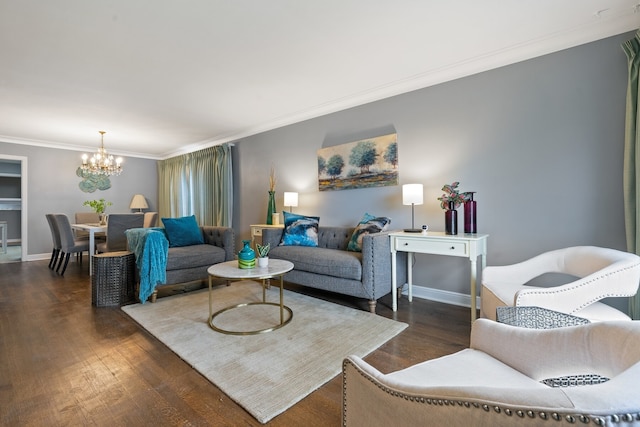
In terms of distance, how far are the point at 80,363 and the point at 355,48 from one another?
3.11 m

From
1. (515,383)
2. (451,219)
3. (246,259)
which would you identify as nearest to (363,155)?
(451,219)

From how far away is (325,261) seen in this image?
2906 mm

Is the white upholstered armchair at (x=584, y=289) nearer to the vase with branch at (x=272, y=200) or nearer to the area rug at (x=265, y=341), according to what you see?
the area rug at (x=265, y=341)

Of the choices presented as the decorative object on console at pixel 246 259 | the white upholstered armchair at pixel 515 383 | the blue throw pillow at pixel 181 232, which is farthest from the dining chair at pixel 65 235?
the white upholstered armchair at pixel 515 383

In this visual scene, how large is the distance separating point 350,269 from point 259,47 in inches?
84.4

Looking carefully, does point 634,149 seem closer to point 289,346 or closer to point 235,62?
point 289,346

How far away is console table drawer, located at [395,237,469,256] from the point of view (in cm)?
241

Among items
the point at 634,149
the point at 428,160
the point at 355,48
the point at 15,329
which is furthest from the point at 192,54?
the point at 634,149

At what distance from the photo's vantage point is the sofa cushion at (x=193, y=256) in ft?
10.5

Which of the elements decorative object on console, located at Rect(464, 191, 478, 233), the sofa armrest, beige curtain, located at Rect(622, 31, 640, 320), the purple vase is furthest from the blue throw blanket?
beige curtain, located at Rect(622, 31, 640, 320)

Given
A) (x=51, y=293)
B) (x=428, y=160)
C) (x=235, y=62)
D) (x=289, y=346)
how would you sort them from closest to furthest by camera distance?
(x=289, y=346)
(x=235, y=62)
(x=428, y=160)
(x=51, y=293)

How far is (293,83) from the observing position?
3.23 metres

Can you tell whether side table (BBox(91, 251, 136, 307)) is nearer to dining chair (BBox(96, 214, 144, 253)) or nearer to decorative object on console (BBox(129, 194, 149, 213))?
dining chair (BBox(96, 214, 144, 253))

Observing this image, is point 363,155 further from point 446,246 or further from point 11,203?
point 11,203
